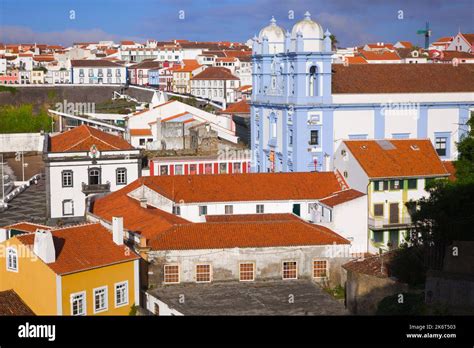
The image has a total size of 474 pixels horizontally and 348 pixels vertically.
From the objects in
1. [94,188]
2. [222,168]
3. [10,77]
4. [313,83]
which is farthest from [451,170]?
[10,77]

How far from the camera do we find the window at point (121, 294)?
11336 mm

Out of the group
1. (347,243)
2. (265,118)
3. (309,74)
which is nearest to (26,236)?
(347,243)

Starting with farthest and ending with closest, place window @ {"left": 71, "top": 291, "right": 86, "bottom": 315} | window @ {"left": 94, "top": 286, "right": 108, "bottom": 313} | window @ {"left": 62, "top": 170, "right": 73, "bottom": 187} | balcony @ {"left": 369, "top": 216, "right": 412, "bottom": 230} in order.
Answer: window @ {"left": 62, "top": 170, "right": 73, "bottom": 187} → balcony @ {"left": 369, "top": 216, "right": 412, "bottom": 230} → window @ {"left": 94, "top": 286, "right": 108, "bottom": 313} → window @ {"left": 71, "top": 291, "right": 86, "bottom": 315}

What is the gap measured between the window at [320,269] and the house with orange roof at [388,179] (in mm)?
2726

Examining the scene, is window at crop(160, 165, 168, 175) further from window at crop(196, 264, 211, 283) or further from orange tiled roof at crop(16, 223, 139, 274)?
orange tiled roof at crop(16, 223, 139, 274)

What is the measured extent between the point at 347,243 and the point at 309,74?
816 cm

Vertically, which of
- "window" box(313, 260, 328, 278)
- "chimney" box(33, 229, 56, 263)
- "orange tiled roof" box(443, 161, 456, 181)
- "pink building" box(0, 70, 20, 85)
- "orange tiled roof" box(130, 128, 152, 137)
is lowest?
"window" box(313, 260, 328, 278)

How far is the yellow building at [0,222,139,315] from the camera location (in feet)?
34.6

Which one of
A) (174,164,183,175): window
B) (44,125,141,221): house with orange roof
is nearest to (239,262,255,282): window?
(44,125,141,221): house with orange roof

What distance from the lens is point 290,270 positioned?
1372 centimetres

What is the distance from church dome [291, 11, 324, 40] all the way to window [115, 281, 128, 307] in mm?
11522

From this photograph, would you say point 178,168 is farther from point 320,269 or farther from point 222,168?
point 320,269

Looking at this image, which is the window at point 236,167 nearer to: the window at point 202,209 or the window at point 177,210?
the window at point 202,209

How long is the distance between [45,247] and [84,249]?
982mm
